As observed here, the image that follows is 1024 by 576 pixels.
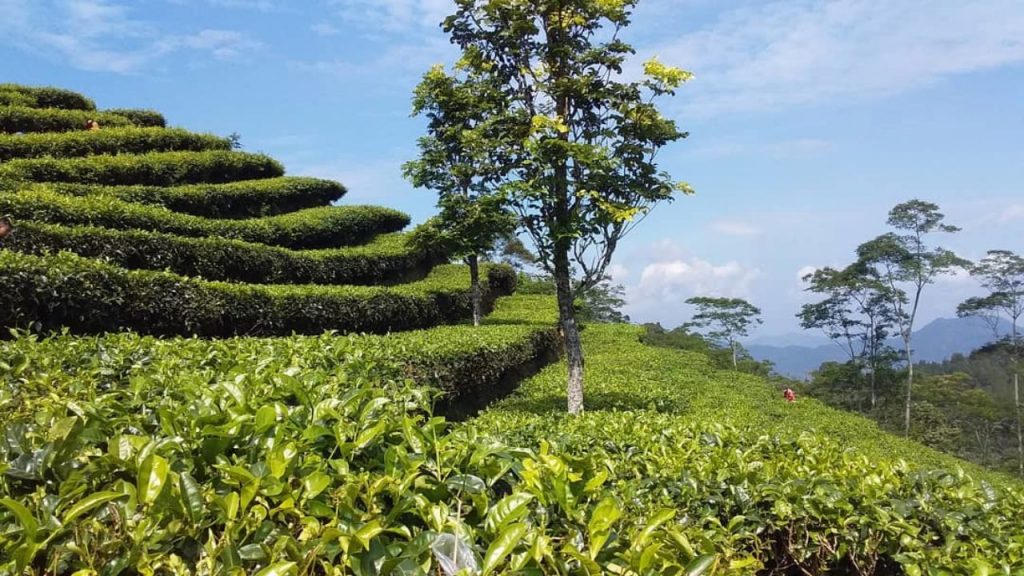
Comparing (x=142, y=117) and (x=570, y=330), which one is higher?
(x=142, y=117)

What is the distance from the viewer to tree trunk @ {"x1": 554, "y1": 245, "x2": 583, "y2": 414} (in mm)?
8133

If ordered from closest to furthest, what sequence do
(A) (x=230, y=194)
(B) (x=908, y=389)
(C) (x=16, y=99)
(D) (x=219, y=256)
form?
(D) (x=219, y=256)
(A) (x=230, y=194)
(C) (x=16, y=99)
(B) (x=908, y=389)

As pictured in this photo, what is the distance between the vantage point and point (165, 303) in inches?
309

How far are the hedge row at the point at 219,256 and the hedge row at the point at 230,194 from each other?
252 centimetres

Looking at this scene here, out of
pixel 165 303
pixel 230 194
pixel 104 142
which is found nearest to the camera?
pixel 165 303

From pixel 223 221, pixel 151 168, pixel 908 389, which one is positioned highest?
pixel 151 168

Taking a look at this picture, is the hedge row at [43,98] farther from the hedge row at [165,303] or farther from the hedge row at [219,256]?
the hedge row at [165,303]

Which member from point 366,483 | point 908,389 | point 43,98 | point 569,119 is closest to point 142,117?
point 43,98

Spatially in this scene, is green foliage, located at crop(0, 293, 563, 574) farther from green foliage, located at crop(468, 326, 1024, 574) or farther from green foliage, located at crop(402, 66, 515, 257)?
green foliage, located at crop(402, 66, 515, 257)

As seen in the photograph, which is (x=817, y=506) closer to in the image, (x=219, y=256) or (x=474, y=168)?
(x=474, y=168)

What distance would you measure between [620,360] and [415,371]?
32.0 feet

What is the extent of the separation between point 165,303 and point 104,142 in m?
8.79

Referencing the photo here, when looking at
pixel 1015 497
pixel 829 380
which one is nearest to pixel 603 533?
pixel 1015 497

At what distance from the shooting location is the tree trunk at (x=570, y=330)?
813 centimetres
